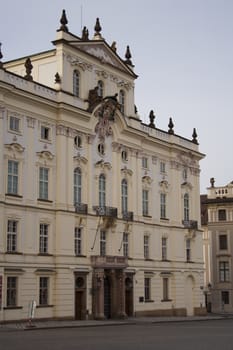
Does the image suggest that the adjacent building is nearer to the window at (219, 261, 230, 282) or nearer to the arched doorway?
the window at (219, 261, 230, 282)

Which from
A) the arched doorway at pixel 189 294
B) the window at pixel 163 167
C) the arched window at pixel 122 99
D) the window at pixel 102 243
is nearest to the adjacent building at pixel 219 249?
the arched doorway at pixel 189 294

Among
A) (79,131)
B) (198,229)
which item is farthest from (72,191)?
(198,229)

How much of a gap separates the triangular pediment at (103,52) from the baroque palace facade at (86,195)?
0.33 feet

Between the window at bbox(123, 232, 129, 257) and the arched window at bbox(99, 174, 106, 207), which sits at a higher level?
the arched window at bbox(99, 174, 106, 207)

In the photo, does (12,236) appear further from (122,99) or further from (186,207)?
(186,207)

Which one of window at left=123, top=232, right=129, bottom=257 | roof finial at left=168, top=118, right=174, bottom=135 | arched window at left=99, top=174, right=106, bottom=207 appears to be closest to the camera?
arched window at left=99, top=174, right=106, bottom=207

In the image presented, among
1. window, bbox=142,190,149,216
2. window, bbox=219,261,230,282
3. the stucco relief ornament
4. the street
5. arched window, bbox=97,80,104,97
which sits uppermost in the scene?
arched window, bbox=97,80,104,97

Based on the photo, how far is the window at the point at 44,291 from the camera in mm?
49572

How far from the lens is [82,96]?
2208 inches

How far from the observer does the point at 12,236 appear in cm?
4769

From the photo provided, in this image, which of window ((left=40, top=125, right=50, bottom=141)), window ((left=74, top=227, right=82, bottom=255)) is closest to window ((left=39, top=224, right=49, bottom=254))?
window ((left=74, top=227, right=82, bottom=255))

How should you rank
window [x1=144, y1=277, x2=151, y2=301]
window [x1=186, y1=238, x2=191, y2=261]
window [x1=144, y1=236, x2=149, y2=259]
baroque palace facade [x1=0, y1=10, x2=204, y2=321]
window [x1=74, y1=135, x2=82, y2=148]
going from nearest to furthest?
baroque palace facade [x1=0, y1=10, x2=204, y2=321], window [x1=74, y1=135, x2=82, y2=148], window [x1=144, y1=277, x2=151, y2=301], window [x1=144, y1=236, x2=149, y2=259], window [x1=186, y1=238, x2=191, y2=261]

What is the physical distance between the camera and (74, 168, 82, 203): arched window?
53.8 meters

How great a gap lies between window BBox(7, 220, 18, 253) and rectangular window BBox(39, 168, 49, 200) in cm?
373
